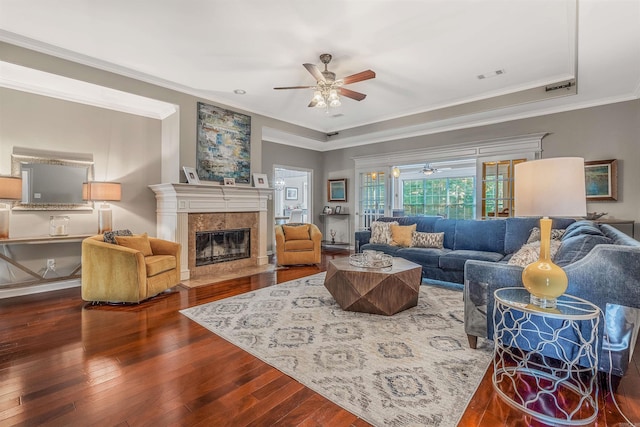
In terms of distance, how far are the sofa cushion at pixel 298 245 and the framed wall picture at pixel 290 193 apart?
5621 millimetres

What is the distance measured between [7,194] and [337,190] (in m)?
6.00

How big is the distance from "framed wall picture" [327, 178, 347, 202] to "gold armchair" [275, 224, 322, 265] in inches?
89.3

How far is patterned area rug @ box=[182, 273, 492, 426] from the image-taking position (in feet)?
5.65

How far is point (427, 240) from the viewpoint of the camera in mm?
4770

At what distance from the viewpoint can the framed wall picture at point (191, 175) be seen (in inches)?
175

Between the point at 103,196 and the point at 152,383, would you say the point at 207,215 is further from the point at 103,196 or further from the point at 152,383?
the point at 152,383

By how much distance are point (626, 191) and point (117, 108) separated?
297 inches

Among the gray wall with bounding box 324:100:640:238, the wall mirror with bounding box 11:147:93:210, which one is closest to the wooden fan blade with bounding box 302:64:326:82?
the wall mirror with bounding box 11:147:93:210

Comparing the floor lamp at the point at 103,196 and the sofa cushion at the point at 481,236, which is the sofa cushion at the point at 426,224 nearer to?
the sofa cushion at the point at 481,236

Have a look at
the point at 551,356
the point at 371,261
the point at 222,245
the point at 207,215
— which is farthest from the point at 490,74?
the point at 222,245

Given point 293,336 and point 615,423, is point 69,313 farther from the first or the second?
point 615,423

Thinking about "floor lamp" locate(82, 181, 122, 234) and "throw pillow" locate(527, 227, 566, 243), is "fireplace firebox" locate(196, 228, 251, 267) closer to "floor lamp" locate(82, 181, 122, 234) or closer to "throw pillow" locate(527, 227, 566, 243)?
"floor lamp" locate(82, 181, 122, 234)

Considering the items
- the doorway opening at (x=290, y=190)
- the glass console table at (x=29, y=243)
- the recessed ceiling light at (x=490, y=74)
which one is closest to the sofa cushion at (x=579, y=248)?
the recessed ceiling light at (x=490, y=74)

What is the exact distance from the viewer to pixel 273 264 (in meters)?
5.62
